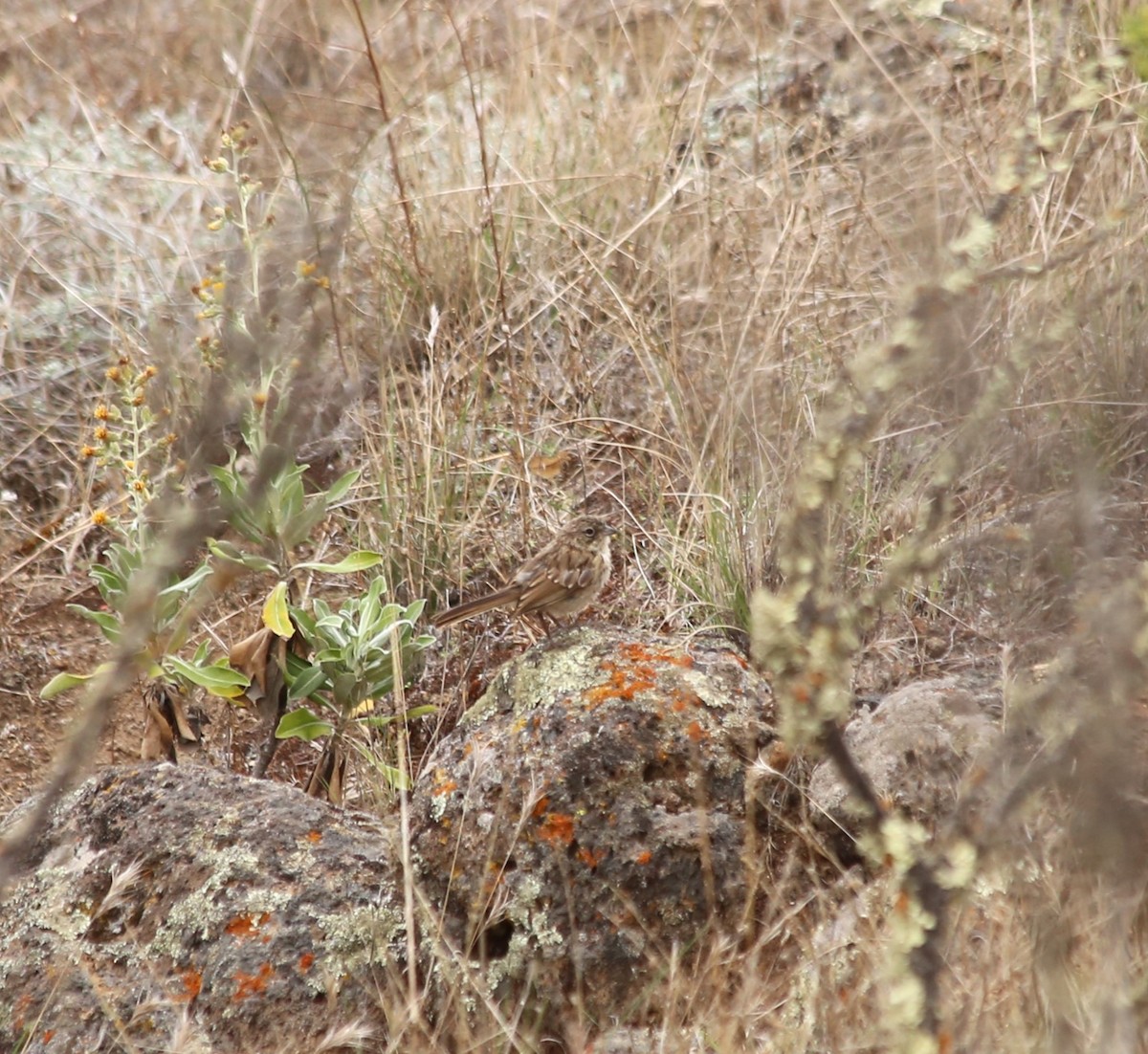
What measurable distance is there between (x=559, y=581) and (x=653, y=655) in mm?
480

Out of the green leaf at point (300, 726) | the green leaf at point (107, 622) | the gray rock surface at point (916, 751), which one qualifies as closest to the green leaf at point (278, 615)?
the green leaf at point (300, 726)

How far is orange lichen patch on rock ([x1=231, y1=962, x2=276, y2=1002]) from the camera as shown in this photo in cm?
298

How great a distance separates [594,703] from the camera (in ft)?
10.7

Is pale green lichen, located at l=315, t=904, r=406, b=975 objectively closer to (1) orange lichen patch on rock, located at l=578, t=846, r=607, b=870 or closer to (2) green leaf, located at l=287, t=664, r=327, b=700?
(1) orange lichen patch on rock, located at l=578, t=846, r=607, b=870

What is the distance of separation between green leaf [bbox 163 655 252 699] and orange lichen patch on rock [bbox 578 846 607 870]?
1.24 m

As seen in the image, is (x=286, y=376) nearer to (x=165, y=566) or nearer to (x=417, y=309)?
(x=417, y=309)

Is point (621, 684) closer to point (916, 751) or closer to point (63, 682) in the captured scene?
point (916, 751)

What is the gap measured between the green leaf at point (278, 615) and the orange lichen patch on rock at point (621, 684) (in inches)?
38.6

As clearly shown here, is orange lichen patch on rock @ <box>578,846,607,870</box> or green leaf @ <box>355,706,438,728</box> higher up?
orange lichen patch on rock @ <box>578,846,607,870</box>

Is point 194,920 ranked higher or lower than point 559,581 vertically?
lower

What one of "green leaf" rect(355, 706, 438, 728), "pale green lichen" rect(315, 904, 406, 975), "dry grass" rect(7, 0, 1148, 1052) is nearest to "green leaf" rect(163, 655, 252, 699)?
"green leaf" rect(355, 706, 438, 728)

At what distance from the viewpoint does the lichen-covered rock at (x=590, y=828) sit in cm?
301

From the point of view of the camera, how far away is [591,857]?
3080 mm

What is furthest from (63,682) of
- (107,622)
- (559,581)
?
(559,581)
